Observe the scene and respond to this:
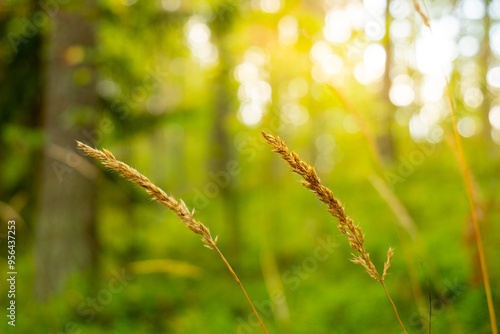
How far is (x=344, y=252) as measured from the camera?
5.87 meters

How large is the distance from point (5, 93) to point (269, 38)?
3333mm

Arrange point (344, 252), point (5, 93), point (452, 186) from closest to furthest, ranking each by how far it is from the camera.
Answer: point (5, 93)
point (344, 252)
point (452, 186)

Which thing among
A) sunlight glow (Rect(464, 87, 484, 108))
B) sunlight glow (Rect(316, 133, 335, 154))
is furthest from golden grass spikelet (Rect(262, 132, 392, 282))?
sunlight glow (Rect(316, 133, 335, 154))

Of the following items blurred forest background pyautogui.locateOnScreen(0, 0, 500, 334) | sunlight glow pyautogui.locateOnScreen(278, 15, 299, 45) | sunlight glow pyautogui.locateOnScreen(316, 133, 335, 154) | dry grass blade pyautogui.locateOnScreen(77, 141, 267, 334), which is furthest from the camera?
sunlight glow pyautogui.locateOnScreen(316, 133, 335, 154)

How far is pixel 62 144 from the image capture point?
3922 millimetres

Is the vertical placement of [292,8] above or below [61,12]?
above

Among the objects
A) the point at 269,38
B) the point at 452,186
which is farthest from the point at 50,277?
the point at 452,186

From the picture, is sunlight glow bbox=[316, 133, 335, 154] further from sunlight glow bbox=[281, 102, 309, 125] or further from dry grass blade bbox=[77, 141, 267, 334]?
dry grass blade bbox=[77, 141, 267, 334]

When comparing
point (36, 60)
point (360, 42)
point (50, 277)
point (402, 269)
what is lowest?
point (50, 277)

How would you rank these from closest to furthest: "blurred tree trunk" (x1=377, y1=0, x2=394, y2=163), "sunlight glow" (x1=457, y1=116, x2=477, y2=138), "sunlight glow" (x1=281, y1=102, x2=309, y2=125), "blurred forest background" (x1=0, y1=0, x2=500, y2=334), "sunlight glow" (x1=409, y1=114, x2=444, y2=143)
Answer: "sunlight glow" (x1=457, y1=116, x2=477, y2=138) < "blurred forest background" (x1=0, y1=0, x2=500, y2=334) < "sunlight glow" (x1=281, y1=102, x2=309, y2=125) < "blurred tree trunk" (x1=377, y1=0, x2=394, y2=163) < "sunlight glow" (x1=409, y1=114, x2=444, y2=143)

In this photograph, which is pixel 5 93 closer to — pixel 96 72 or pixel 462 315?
pixel 96 72

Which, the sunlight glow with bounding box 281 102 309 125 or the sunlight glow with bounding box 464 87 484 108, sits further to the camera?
the sunlight glow with bounding box 281 102 309 125

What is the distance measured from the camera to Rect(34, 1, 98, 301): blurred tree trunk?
13.0ft

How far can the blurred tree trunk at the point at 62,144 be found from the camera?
156 inches
